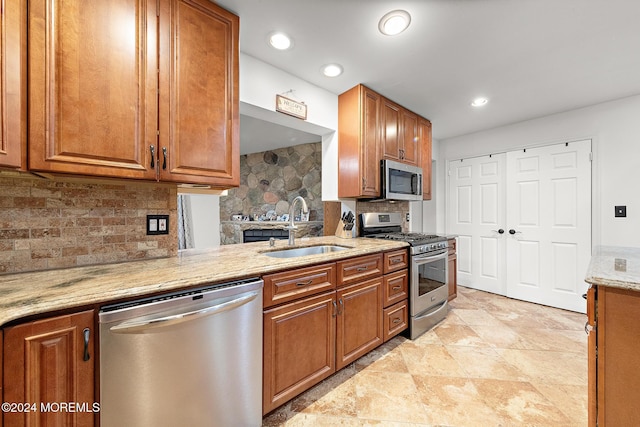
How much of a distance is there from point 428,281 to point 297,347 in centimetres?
158

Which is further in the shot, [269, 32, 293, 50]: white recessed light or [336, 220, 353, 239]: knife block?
[336, 220, 353, 239]: knife block

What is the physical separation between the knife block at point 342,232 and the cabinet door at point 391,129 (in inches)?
32.6

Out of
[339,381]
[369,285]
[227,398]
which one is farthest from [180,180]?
[339,381]

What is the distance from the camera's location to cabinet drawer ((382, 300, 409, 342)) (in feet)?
6.95

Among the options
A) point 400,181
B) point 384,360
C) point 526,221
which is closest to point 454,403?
point 384,360

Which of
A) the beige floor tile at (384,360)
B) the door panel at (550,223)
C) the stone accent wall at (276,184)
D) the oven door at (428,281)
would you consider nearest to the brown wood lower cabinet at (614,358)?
the beige floor tile at (384,360)

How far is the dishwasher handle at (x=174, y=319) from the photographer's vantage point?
94 cm

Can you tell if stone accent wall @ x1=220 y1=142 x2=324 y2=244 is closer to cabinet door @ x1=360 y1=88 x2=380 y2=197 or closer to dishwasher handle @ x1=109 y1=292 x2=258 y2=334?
cabinet door @ x1=360 y1=88 x2=380 y2=197

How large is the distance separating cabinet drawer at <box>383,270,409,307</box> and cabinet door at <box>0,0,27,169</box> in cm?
219

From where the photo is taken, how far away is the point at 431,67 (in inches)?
82.1

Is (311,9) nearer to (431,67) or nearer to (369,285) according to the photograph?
(431,67)

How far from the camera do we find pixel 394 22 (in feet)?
5.19

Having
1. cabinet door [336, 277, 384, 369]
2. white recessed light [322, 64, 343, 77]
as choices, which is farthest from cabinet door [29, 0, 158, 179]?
cabinet door [336, 277, 384, 369]

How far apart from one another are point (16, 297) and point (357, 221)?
8.08 feet
